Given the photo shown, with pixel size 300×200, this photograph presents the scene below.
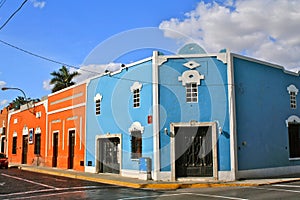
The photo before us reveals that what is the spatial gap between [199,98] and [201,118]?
39.9 inches

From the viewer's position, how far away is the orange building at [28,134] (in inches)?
1225

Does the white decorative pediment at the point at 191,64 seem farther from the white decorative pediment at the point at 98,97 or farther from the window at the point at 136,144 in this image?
the white decorative pediment at the point at 98,97

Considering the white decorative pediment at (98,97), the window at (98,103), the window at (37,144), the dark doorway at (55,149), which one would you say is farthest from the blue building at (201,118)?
the window at (37,144)

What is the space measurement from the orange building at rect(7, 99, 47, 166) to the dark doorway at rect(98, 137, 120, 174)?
379 inches

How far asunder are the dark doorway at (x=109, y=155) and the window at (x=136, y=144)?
1.74 m

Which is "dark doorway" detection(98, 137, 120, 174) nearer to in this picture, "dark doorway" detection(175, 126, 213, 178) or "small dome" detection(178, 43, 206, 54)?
"dark doorway" detection(175, 126, 213, 178)

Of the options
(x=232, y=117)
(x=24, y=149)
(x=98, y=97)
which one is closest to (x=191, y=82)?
(x=232, y=117)

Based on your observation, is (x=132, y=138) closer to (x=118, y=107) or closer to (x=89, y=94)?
(x=118, y=107)

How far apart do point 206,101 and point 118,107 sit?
554 centimetres

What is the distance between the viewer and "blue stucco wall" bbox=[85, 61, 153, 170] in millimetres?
18625

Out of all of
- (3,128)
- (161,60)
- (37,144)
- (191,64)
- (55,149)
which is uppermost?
(161,60)

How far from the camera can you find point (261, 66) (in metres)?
19.9

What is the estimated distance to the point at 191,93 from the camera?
1812 centimetres

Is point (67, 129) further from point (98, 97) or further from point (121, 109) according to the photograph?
point (121, 109)
